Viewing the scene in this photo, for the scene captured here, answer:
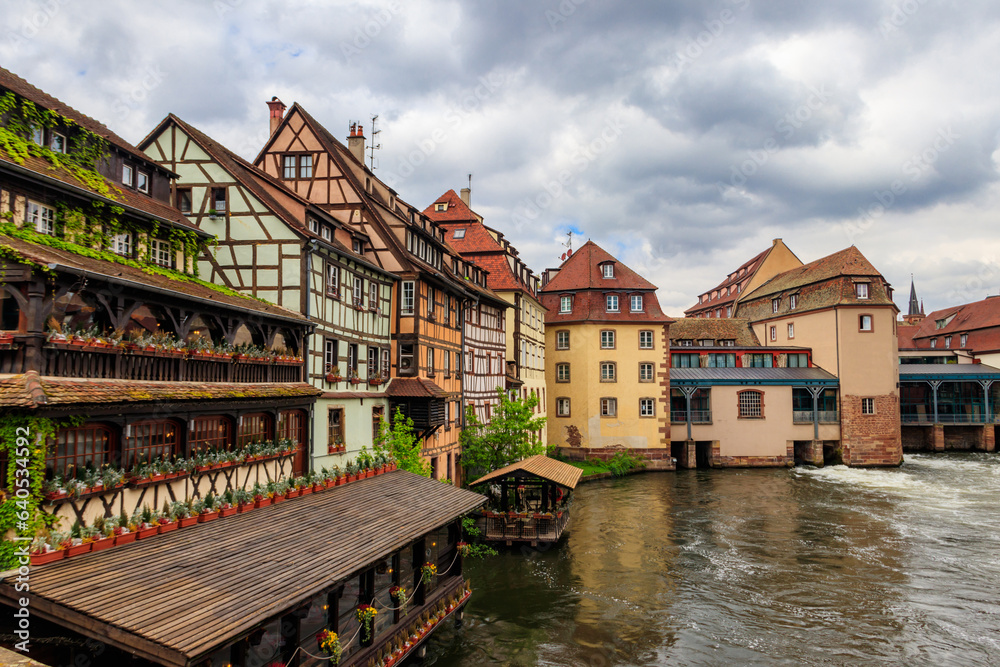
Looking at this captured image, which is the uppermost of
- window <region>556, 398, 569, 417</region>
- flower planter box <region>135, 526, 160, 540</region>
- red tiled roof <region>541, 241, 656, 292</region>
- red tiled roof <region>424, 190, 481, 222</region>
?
red tiled roof <region>424, 190, 481, 222</region>

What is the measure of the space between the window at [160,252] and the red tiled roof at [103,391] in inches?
171

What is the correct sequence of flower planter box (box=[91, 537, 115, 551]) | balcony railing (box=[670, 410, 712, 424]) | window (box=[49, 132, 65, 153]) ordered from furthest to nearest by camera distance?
balcony railing (box=[670, 410, 712, 424]) → window (box=[49, 132, 65, 153]) → flower planter box (box=[91, 537, 115, 551])

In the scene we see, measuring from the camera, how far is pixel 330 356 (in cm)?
1905

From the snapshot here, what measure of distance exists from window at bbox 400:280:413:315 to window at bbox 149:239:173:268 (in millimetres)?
8662

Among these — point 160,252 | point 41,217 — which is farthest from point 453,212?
point 41,217

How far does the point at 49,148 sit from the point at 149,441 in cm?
695

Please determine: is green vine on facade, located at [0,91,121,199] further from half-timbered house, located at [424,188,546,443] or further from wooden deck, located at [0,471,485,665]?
half-timbered house, located at [424,188,546,443]

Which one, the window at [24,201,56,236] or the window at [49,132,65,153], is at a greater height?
the window at [49,132,65,153]

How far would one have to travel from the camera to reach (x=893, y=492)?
33.1m

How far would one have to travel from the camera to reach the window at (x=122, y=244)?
46.8ft

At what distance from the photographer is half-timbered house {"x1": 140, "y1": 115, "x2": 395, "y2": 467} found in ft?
58.6

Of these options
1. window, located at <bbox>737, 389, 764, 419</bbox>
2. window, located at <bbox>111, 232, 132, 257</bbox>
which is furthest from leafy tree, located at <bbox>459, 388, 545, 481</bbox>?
window, located at <bbox>737, 389, 764, 419</bbox>

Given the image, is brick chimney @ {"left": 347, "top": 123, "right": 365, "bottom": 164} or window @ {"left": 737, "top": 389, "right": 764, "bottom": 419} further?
window @ {"left": 737, "top": 389, "right": 764, "bottom": 419}

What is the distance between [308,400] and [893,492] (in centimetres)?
3066
